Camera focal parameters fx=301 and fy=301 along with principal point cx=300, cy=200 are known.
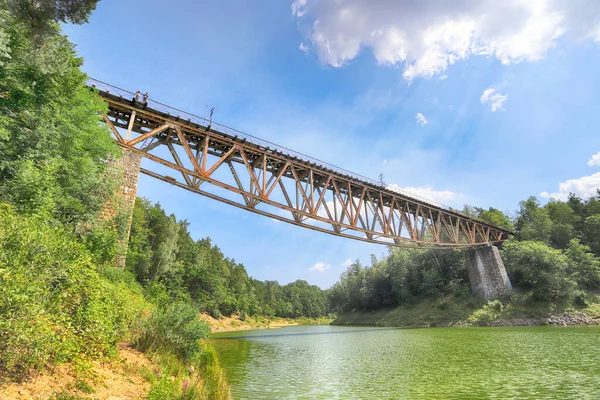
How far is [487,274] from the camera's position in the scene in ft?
152

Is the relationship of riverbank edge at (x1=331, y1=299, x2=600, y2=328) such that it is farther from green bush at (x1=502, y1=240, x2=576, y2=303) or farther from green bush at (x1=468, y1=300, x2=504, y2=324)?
green bush at (x1=502, y1=240, x2=576, y2=303)

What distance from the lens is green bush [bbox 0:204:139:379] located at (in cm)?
532

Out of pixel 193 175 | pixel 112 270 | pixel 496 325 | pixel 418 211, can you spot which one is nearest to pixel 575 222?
pixel 496 325

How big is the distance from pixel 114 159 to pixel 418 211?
110 feet

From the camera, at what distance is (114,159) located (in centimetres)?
1722

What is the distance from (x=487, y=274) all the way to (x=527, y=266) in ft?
18.5

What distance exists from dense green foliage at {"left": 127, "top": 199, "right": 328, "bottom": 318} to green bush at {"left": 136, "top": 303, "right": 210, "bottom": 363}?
3.08 m

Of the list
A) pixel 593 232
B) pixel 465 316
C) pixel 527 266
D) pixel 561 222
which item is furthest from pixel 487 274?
pixel 561 222

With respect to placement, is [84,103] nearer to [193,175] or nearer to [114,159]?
[114,159]

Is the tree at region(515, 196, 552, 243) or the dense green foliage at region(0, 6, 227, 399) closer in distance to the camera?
the dense green foliage at region(0, 6, 227, 399)

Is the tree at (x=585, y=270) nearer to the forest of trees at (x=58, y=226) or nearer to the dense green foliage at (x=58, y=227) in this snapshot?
the forest of trees at (x=58, y=226)

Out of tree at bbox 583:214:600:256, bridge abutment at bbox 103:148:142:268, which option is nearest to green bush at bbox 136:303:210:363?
bridge abutment at bbox 103:148:142:268

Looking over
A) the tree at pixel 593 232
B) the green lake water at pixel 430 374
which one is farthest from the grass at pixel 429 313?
the green lake water at pixel 430 374

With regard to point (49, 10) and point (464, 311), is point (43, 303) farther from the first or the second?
point (464, 311)
